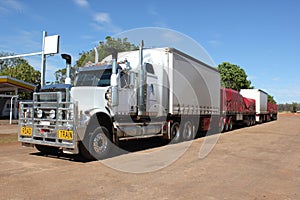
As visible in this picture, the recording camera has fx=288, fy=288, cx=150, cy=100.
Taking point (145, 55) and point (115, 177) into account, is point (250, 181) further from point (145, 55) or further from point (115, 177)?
point (145, 55)

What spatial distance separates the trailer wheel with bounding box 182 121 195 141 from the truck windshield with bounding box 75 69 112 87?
5.79m

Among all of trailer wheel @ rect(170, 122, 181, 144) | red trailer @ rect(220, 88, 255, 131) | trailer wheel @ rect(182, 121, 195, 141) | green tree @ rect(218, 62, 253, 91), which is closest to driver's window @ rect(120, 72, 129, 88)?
trailer wheel @ rect(170, 122, 181, 144)

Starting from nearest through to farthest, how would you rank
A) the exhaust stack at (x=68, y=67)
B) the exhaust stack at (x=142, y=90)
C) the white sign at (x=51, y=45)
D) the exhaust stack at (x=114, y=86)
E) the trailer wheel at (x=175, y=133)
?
1. the exhaust stack at (x=114, y=86)
2. the exhaust stack at (x=68, y=67)
3. the exhaust stack at (x=142, y=90)
4. the trailer wheel at (x=175, y=133)
5. the white sign at (x=51, y=45)

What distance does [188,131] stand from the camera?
566 inches

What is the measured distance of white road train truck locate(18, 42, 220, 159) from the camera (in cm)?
803

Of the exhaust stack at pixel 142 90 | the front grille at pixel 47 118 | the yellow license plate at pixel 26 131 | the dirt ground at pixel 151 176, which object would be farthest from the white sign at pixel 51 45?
the yellow license plate at pixel 26 131

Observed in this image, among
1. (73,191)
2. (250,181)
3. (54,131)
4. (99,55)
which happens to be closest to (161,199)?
(73,191)

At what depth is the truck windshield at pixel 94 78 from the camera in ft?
30.5

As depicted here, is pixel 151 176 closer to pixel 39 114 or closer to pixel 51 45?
pixel 39 114

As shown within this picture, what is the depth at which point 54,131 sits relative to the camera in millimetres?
8008

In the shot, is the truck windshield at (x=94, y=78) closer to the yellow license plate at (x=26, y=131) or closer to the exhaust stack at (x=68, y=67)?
the exhaust stack at (x=68, y=67)

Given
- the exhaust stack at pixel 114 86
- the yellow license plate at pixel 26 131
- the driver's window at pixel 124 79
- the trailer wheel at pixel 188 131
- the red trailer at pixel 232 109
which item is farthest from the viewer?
the red trailer at pixel 232 109

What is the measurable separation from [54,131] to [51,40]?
35.3ft

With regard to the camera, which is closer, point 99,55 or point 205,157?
point 205,157
